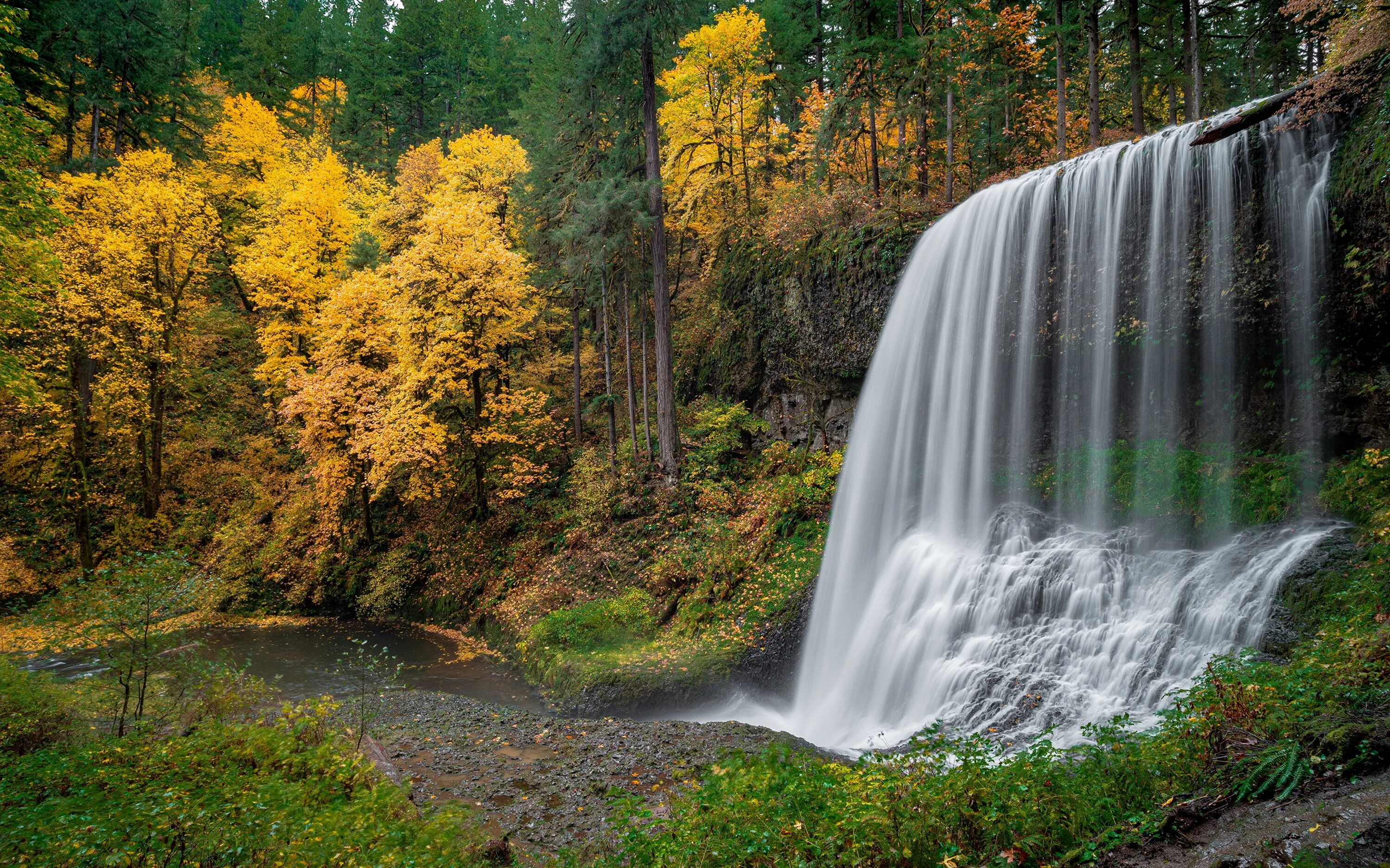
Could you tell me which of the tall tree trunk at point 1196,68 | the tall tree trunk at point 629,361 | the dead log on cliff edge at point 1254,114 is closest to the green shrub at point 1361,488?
the dead log on cliff edge at point 1254,114

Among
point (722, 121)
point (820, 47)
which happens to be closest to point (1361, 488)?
point (722, 121)

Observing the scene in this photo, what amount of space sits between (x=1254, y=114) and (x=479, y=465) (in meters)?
16.8

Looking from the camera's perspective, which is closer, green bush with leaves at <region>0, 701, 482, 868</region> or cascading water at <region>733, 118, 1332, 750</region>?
green bush with leaves at <region>0, 701, 482, 868</region>

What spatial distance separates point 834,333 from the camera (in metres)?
14.5

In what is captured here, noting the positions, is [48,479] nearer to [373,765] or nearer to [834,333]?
[373,765]

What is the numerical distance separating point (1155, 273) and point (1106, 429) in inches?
91.7

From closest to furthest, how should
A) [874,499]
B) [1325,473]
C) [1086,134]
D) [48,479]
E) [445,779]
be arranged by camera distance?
[445,779], [1325,473], [874,499], [48,479], [1086,134]

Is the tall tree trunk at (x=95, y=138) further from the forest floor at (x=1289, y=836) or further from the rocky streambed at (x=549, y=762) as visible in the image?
the forest floor at (x=1289, y=836)

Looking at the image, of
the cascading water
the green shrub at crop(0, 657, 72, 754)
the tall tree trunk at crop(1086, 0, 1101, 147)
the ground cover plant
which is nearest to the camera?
the ground cover plant

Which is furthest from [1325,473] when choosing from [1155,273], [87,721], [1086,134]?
[1086,134]

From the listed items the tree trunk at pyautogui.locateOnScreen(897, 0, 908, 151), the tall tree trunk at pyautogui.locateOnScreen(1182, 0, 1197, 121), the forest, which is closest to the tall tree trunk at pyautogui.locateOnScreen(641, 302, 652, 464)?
the forest

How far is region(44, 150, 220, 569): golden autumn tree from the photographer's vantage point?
51.9 feet

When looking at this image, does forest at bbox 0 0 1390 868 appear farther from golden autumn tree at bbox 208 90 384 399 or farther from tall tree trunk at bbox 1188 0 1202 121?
tall tree trunk at bbox 1188 0 1202 121

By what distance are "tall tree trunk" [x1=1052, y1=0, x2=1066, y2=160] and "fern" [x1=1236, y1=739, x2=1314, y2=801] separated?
46.6 ft
